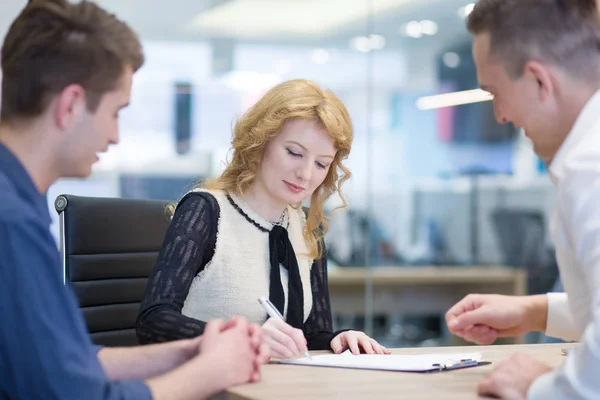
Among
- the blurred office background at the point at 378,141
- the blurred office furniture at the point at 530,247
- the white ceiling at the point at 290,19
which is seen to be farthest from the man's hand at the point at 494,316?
the blurred office furniture at the point at 530,247

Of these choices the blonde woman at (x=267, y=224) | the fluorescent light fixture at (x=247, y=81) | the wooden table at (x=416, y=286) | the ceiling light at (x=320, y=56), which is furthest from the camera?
the wooden table at (x=416, y=286)

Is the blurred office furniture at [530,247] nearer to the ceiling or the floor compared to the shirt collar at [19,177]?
nearer to the floor

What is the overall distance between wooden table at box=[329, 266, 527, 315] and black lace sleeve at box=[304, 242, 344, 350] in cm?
269

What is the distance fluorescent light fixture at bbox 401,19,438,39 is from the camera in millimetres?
5008

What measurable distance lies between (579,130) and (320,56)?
364 centimetres

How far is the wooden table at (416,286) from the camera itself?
196 inches

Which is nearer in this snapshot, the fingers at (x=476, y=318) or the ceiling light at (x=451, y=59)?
the fingers at (x=476, y=318)

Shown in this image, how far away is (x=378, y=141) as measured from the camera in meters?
4.97

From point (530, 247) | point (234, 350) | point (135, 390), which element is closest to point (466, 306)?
point (234, 350)

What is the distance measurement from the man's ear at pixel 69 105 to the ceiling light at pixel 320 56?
12.0ft

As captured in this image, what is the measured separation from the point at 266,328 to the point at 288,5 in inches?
136

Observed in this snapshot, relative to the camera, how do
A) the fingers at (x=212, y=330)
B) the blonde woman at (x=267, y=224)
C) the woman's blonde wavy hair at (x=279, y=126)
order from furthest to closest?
1. the woman's blonde wavy hair at (x=279, y=126)
2. the blonde woman at (x=267, y=224)
3. the fingers at (x=212, y=330)

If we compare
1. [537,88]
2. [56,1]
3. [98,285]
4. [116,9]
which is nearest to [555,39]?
[537,88]

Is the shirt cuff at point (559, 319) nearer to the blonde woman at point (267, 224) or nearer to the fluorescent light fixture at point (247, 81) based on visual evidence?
the blonde woman at point (267, 224)
